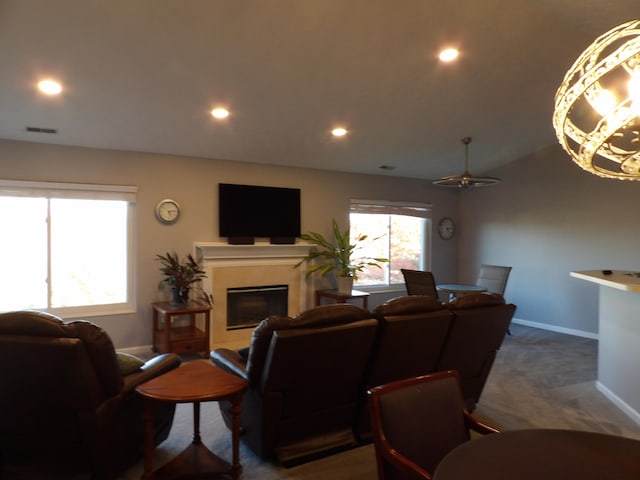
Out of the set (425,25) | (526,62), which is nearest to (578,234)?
(526,62)

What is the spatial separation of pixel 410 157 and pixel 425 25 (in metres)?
3.11

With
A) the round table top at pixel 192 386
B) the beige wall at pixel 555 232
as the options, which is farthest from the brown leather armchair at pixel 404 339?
the beige wall at pixel 555 232

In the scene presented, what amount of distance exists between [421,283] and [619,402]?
2380 millimetres

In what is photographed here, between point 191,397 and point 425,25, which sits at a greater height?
point 425,25

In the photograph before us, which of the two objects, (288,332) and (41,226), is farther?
(41,226)

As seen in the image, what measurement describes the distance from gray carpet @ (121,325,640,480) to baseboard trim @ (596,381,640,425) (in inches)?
1.7

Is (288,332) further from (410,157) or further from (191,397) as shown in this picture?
(410,157)

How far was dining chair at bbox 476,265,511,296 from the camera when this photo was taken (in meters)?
6.19

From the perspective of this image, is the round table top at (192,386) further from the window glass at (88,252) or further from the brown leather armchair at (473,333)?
the window glass at (88,252)

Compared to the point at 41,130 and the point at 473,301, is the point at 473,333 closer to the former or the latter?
the point at 473,301

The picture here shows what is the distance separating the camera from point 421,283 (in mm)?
5535

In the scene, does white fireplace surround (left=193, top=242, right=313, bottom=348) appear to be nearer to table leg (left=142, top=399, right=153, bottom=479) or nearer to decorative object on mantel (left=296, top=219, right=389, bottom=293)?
decorative object on mantel (left=296, top=219, right=389, bottom=293)

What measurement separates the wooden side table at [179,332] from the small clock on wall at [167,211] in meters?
1.01

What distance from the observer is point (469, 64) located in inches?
159
